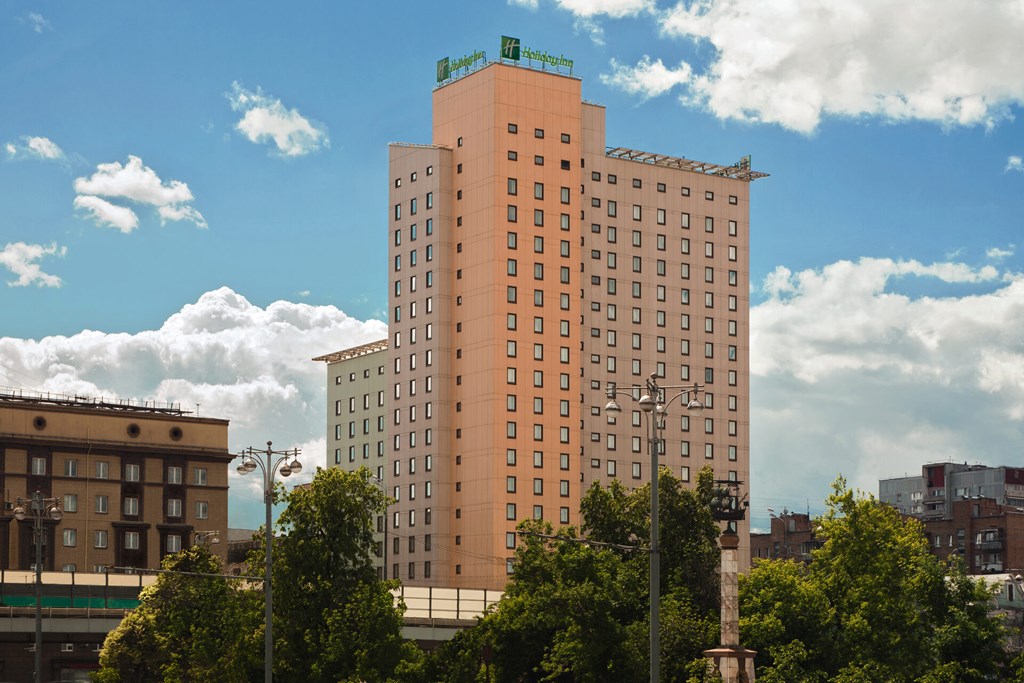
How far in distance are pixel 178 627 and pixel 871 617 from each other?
37.6m

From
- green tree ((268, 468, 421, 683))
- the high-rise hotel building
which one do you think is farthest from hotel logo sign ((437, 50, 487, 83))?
green tree ((268, 468, 421, 683))

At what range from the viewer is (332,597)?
7394 cm

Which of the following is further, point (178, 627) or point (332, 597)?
point (178, 627)

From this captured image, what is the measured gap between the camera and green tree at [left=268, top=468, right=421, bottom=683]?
72688 mm

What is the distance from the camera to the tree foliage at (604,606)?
82.7m

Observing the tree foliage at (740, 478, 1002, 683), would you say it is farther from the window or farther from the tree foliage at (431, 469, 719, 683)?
the window

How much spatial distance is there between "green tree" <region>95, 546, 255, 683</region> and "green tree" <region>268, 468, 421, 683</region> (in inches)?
248

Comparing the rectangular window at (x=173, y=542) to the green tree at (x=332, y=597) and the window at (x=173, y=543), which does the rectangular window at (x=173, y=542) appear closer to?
the window at (x=173, y=543)

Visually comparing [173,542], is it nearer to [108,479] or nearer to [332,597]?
[108,479]

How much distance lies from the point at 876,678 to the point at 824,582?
11957mm

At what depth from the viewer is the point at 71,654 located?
339 ft

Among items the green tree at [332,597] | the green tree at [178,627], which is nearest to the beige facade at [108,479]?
the green tree at [178,627]

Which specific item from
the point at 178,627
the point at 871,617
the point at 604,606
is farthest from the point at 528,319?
the point at 178,627

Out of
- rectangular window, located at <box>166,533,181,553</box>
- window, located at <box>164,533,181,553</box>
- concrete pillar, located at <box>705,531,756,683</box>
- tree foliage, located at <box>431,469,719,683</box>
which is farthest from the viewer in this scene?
rectangular window, located at <box>166,533,181,553</box>
